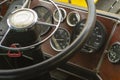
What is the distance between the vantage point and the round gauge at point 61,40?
136 cm

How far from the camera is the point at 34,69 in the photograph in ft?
2.75

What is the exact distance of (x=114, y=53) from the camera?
1.26 metres

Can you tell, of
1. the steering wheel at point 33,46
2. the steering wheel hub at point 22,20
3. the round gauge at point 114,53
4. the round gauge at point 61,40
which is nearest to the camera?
the steering wheel at point 33,46

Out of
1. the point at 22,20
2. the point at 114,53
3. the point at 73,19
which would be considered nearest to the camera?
the point at 22,20

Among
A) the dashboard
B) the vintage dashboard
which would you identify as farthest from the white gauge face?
the dashboard

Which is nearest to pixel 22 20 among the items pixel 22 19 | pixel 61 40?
pixel 22 19

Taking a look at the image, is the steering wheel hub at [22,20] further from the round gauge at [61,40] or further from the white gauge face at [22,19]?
the round gauge at [61,40]

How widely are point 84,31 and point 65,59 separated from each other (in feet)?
0.39

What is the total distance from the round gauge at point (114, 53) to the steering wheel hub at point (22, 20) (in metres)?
0.45

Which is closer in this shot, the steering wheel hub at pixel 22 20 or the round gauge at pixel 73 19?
the steering wheel hub at pixel 22 20

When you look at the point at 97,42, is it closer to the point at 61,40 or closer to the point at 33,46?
the point at 61,40

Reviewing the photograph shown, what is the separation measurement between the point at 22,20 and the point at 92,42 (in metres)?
0.46

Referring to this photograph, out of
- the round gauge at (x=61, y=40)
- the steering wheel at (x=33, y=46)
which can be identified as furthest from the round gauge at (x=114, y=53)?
the steering wheel at (x=33, y=46)

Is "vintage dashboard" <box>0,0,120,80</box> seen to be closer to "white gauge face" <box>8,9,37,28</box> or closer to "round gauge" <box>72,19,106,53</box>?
"round gauge" <box>72,19,106,53</box>
